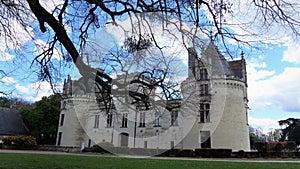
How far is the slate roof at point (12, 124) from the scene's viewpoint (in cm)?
2960

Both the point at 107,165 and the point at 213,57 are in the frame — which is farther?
the point at 107,165

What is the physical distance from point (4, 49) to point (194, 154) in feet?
47.8

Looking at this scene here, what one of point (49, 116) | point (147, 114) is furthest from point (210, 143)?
point (49, 116)

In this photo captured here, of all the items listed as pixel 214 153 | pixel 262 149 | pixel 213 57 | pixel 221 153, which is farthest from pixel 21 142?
pixel 213 57

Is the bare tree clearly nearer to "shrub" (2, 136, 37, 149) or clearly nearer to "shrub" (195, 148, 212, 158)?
"shrub" (195, 148, 212, 158)

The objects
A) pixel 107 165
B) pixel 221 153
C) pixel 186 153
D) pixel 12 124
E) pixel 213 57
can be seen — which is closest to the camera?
pixel 213 57

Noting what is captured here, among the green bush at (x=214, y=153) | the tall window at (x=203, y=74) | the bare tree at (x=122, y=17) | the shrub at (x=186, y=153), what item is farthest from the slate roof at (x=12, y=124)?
the tall window at (x=203, y=74)

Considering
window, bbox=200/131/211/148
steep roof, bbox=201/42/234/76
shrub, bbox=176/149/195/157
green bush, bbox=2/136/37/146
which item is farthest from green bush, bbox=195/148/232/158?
green bush, bbox=2/136/37/146

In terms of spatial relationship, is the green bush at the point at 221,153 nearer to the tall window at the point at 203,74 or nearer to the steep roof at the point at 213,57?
the tall window at the point at 203,74

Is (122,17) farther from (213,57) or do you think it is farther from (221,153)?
(221,153)

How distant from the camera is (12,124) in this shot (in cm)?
3038

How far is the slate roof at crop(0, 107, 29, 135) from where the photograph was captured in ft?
97.1

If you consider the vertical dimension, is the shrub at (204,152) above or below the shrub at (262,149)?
below

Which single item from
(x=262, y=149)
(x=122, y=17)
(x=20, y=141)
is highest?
(x=122, y=17)
